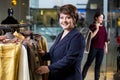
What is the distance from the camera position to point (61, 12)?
2934 millimetres

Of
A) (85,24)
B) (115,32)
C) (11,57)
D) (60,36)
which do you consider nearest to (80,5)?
(85,24)

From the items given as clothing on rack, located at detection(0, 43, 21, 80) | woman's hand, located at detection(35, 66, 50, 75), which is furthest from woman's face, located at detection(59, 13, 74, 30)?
clothing on rack, located at detection(0, 43, 21, 80)

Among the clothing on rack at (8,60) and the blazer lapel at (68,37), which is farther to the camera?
the blazer lapel at (68,37)

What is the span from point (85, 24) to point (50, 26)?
995 mm

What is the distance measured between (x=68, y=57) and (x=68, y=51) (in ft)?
0.19

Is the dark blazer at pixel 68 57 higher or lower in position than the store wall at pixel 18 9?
lower

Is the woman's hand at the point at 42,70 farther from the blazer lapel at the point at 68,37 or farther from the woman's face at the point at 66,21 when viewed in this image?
the woman's face at the point at 66,21

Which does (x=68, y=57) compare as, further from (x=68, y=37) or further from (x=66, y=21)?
(x=66, y=21)

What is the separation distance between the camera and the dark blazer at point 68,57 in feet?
9.33

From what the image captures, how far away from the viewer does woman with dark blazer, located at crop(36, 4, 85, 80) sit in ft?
9.34

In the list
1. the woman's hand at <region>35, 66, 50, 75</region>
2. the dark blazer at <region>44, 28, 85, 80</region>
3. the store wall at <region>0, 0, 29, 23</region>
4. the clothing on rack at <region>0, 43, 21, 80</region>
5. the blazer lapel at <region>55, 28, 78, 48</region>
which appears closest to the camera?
the clothing on rack at <region>0, 43, 21, 80</region>

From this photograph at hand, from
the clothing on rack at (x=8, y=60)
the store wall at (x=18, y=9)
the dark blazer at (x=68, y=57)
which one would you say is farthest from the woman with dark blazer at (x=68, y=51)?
the store wall at (x=18, y=9)

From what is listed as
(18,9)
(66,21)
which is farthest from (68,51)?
(18,9)

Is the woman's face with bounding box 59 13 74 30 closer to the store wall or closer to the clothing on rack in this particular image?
the clothing on rack
